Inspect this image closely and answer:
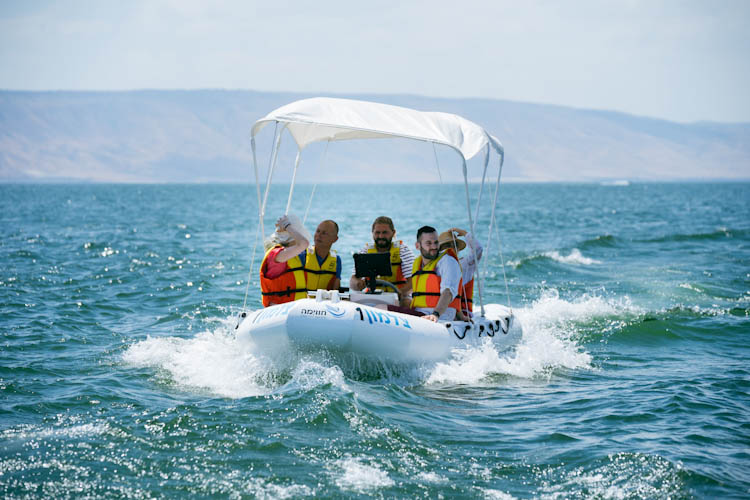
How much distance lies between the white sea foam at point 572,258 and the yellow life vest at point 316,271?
11.9 metres

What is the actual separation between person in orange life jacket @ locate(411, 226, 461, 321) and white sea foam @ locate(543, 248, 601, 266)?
37.3 feet

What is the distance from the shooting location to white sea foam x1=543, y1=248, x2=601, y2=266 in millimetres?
18641

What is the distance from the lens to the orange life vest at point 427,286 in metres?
7.72

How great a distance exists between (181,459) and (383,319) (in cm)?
224

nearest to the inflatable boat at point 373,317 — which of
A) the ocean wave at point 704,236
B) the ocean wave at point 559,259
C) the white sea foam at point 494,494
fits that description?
the white sea foam at point 494,494

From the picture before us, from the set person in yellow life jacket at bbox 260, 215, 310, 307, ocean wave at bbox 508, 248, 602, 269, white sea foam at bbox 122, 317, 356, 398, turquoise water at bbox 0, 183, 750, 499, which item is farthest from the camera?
ocean wave at bbox 508, 248, 602, 269

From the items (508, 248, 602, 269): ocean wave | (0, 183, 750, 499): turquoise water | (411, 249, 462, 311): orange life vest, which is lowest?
(0, 183, 750, 499): turquoise water

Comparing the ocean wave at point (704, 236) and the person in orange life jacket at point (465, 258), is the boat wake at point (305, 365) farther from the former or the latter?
the ocean wave at point (704, 236)

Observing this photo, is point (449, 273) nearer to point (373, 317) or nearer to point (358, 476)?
point (373, 317)

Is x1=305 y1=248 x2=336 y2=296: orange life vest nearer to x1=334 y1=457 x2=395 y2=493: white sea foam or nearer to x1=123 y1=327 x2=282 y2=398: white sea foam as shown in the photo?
x1=123 y1=327 x2=282 y2=398: white sea foam

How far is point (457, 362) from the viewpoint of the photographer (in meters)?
7.50

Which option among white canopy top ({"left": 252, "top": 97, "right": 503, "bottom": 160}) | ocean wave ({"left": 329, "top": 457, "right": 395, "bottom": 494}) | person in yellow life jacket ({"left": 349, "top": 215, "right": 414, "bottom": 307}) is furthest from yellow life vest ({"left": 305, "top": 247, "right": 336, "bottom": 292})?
ocean wave ({"left": 329, "top": 457, "right": 395, "bottom": 494})

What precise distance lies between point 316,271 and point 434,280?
1181 millimetres

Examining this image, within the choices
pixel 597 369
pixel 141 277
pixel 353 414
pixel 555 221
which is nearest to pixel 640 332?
pixel 597 369
